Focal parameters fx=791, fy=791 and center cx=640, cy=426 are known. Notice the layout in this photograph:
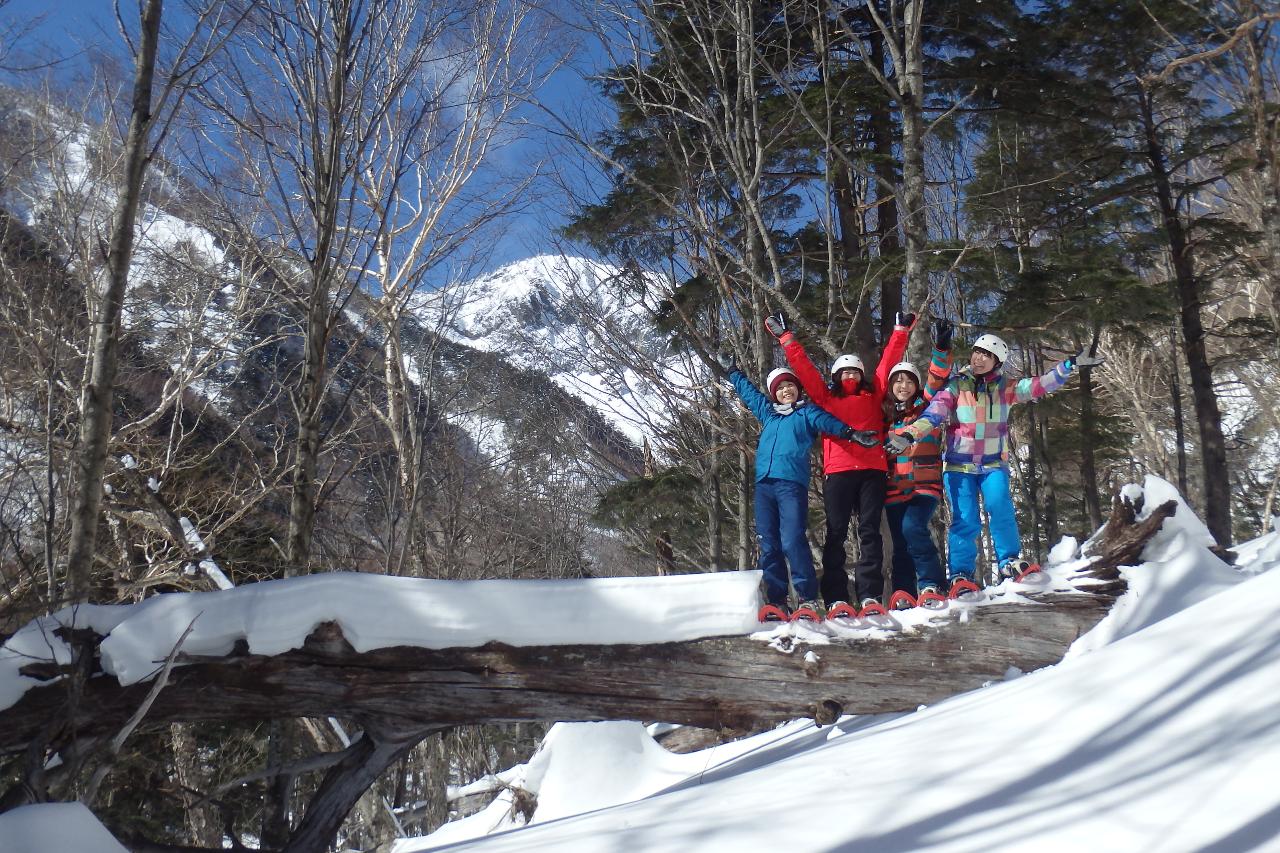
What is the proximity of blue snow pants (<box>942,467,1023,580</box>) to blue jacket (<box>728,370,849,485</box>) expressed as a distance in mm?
903

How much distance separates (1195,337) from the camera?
11.5 m

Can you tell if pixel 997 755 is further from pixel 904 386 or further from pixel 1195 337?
pixel 1195 337

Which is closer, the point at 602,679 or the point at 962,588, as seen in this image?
the point at 602,679

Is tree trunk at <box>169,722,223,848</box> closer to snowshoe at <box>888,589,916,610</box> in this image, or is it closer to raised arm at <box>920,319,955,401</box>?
snowshoe at <box>888,589,916,610</box>

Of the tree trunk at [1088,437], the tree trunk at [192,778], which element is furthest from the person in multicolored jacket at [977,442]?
the tree trunk at [1088,437]

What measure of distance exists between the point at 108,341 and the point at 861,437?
13.6ft

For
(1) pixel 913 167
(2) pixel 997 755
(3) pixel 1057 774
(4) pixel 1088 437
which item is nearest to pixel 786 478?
(2) pixel 997 755

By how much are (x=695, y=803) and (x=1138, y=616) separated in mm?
3013

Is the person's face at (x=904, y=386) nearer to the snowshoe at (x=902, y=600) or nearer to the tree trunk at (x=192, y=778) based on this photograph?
the snowshoe at (x=902, y=600)

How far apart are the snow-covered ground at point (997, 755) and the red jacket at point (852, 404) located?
141 cm

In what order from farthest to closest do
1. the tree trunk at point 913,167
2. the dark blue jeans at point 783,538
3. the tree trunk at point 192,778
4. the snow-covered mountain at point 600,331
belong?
the tree trunk at point 192,778
the snow-covered mountain at point 600,331
the tree trunk at point 913,167
the dark blue jeans at point 783,538

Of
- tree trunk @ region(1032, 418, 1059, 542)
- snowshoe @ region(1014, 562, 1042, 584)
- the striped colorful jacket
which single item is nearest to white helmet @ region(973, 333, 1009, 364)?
the striped colorful jacket

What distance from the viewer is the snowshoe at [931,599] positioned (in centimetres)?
432

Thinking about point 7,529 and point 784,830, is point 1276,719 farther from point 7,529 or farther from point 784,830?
A: point 7,529
